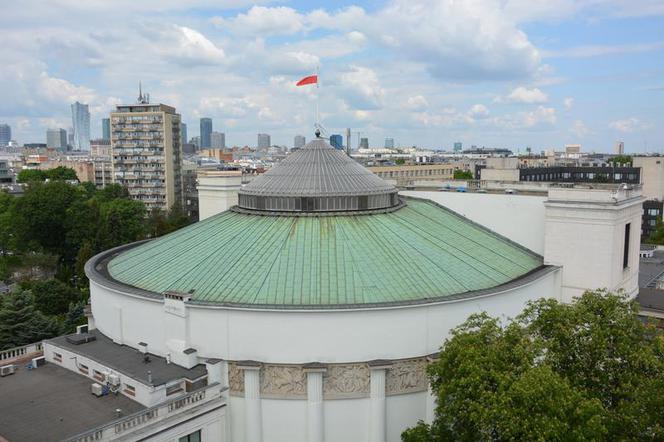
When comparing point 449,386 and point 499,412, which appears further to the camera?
point 449,386

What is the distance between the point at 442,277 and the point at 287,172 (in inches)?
474

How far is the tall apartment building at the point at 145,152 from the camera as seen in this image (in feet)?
415

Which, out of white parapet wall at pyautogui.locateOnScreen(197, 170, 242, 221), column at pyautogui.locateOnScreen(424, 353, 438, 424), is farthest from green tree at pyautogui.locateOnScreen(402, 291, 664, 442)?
white parapet wall at pyautogui.locateOnScreen(197, 170, 242, 221)

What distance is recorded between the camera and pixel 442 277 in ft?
92.7

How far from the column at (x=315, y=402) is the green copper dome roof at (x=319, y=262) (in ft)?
9.62

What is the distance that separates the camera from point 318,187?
32.9 metres

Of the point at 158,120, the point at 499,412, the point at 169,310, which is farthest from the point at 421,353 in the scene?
the point at 158,120

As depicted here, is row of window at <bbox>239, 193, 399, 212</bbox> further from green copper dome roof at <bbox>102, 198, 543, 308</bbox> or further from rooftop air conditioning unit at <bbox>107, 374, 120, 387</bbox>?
rooftop air conditioning unit at <bbox>107, 374, 120, 387</bbox>

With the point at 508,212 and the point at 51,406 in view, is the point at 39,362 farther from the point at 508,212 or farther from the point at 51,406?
the point at 508,212

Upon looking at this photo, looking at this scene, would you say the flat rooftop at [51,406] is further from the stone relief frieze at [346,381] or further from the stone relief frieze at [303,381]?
the stone relief frieze at [346,381]

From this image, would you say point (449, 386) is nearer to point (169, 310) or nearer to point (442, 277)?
point (442, 277)

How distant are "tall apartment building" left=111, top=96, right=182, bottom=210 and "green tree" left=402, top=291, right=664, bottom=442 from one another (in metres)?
112

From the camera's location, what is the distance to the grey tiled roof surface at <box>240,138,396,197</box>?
3291cm

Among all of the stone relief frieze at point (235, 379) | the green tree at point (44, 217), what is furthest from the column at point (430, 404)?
the green tree at point (44, 217)
